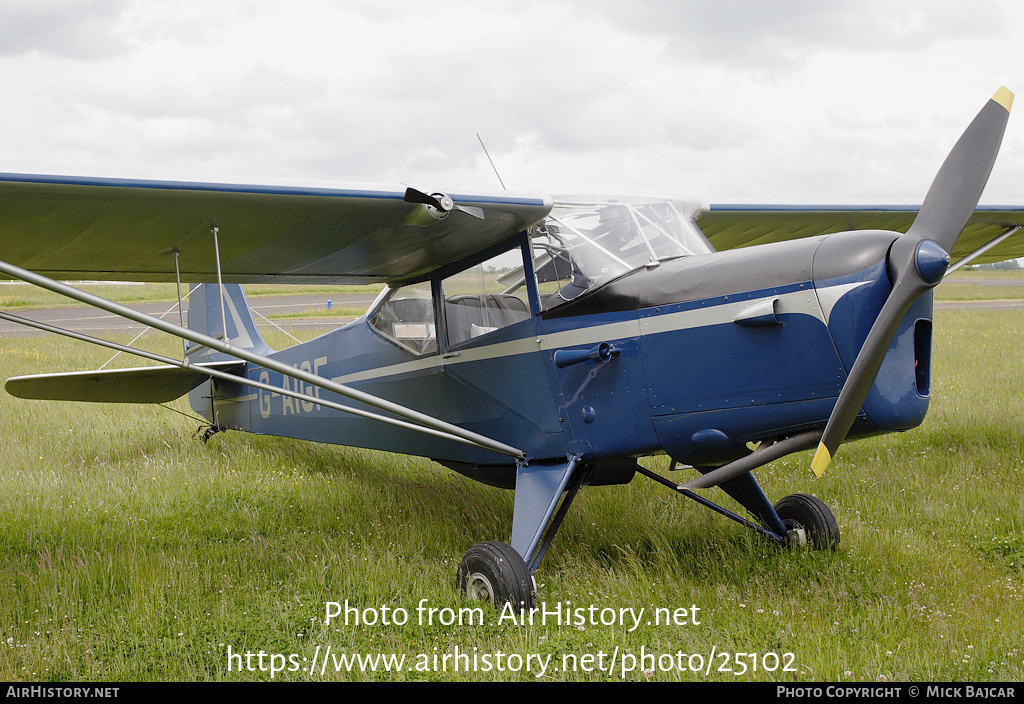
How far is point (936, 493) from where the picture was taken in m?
5.79

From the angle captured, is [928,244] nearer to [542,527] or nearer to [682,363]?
[682,363]

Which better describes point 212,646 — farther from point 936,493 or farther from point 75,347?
point 75,347

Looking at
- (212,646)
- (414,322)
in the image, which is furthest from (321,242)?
(212,646)

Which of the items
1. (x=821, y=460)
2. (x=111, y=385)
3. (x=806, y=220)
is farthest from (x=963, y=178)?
(x=111, y=385)

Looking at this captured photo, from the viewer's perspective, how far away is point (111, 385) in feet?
21.5

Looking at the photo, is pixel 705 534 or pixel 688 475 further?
pixel 688 475

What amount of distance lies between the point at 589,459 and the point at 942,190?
2.28 m

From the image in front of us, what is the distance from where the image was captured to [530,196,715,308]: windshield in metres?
4.18

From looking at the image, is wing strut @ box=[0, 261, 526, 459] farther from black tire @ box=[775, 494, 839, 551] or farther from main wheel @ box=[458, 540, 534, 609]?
black tire @ box=[775, 494, 839, 551]

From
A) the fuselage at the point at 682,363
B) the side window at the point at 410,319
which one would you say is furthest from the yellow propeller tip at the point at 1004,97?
the side window at the point at 410,319

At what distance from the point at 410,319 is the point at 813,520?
3226mm

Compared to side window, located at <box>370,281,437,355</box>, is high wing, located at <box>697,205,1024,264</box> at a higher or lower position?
higher

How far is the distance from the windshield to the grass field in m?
1.81

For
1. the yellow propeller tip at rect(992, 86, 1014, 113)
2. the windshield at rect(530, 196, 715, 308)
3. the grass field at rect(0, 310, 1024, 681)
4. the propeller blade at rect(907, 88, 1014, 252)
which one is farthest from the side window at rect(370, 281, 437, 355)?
the yellow propeller tip at rect(992, 86, 1014, 113)
